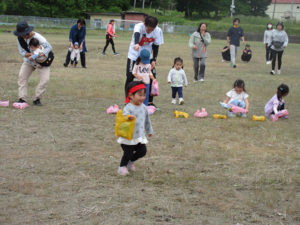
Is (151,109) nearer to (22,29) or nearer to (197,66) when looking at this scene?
(22,29)

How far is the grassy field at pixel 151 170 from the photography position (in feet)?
13.0

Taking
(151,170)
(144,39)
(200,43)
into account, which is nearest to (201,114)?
(144,39)

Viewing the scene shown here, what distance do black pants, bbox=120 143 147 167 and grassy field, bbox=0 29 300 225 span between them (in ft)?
0.62

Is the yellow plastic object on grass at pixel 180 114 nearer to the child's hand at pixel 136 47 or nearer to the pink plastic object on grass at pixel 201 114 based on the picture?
the pink plastic object on grass at pixel 201 114

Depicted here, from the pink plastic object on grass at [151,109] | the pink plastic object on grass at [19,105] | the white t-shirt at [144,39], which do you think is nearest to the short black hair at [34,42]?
the pink plastic object on grass at [19,105]

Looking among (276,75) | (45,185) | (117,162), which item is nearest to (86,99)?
(117,162)

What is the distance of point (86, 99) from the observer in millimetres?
10008

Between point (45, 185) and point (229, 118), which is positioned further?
point (229, 118)

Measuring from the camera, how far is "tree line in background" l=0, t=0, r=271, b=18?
69.0m

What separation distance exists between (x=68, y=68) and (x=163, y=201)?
12.5 metres

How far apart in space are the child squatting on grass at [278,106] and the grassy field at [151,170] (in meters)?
0.30

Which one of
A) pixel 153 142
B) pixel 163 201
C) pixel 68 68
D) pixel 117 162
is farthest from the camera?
pixel 68 68

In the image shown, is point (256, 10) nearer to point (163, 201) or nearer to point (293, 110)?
point (293, 110)

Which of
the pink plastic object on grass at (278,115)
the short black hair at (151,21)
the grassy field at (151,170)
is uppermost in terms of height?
the short black hair at (151,21)
